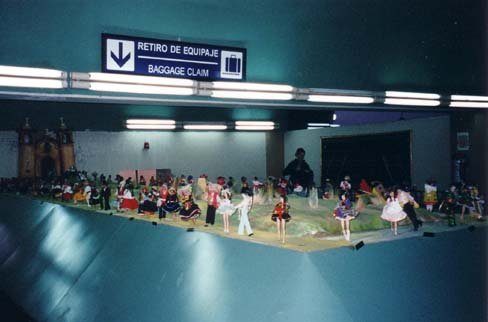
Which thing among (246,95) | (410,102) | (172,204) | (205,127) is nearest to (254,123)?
(205,127)

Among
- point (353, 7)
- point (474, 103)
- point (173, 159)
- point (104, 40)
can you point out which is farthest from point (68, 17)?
point (173, 159)

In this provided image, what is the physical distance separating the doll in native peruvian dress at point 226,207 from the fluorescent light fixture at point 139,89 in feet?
5.93

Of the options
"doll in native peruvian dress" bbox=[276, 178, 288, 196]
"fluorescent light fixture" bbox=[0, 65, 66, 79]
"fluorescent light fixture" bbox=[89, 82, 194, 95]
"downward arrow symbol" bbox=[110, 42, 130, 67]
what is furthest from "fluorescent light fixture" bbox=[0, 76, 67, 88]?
"doll in native peruvian dress" bbox=[276, 178, 288, 196]

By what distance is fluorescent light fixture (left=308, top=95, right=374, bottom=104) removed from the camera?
8.71 m

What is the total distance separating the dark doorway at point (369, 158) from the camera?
14273 millimetres

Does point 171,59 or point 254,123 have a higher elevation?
point 171,59

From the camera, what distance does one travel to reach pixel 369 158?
15695mm

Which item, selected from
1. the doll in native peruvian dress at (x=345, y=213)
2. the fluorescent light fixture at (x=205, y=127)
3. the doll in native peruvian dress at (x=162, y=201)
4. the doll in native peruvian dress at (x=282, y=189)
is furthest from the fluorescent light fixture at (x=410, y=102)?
the fluorescent light fixture at (x=205, y=127)

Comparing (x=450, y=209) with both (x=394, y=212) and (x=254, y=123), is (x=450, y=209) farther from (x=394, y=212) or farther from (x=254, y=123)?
(x=254, y=123)

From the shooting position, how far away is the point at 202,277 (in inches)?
263

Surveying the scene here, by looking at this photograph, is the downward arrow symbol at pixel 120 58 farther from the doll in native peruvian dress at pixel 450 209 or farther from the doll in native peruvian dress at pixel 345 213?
the doll in native peruvian dress at pixel 450 209

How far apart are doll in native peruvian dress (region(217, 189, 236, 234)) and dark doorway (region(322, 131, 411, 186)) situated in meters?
7.66

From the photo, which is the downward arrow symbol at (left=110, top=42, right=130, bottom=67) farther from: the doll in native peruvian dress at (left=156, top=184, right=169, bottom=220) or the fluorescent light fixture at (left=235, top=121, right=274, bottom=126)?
the fluorescent light fixture at (left=235, top=121, right=274, bottom=126)

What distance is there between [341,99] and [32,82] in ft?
18.5
